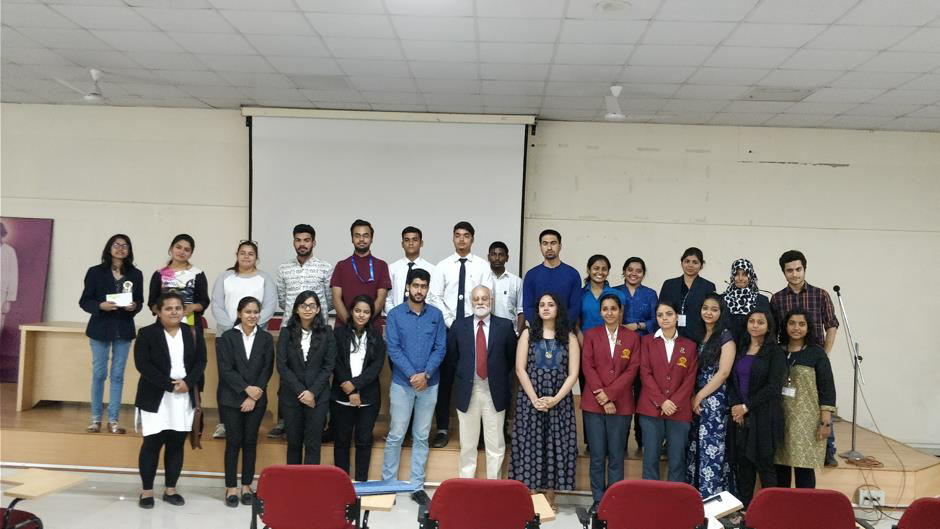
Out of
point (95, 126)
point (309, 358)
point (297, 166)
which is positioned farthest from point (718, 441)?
point (95, 126)

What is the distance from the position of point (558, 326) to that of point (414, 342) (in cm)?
93

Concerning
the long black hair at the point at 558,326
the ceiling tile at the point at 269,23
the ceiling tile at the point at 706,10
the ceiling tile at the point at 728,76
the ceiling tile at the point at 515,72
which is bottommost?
the long black hair at the point at 558,326

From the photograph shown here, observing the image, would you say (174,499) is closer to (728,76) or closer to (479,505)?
(479,505)

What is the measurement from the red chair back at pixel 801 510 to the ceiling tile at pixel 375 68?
380cm

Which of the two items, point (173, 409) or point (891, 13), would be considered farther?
point (173, 409)

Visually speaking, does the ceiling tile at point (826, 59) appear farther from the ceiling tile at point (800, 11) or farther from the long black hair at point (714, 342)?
the long black hair at point (714, 342)

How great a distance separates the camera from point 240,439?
4.33 meters

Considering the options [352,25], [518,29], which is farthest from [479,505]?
[352,25]

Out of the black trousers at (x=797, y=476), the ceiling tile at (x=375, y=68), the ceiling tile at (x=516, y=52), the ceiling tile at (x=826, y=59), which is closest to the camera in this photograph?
the black trousers at (x=797, y=476)

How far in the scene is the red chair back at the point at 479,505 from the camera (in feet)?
9.02

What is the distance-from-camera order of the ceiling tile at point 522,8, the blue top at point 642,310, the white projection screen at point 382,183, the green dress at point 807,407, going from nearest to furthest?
the ceiling tile at point 522,8
the green dress at point 807,407
the blue top at point 642,310
the white projection screen at point 382,183

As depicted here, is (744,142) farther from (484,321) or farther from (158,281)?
(158,281)

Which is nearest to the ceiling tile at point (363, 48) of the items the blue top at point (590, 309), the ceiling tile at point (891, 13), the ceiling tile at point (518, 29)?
the ceiling tile at point (518, 29)

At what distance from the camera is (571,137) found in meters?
6.79
